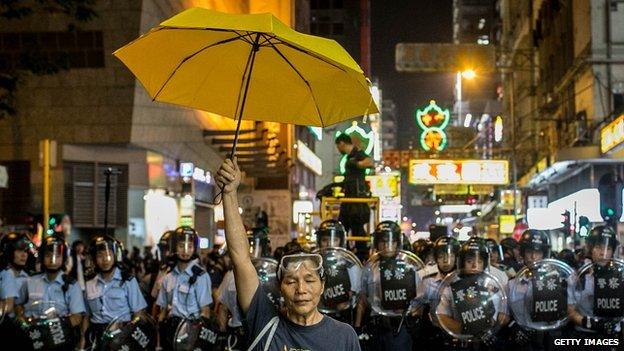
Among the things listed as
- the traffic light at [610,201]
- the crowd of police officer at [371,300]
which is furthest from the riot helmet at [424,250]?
the traffic light at [610,201]

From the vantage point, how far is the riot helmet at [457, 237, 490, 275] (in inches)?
416

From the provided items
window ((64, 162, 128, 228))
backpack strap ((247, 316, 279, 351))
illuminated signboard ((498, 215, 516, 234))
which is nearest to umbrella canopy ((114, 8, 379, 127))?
backpack strap ((247, 316, 279, 351))

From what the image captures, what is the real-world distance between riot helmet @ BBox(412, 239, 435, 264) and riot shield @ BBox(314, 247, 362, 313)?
2.34 m

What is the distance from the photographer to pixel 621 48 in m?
33.2

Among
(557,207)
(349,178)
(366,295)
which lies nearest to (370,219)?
(349,178)

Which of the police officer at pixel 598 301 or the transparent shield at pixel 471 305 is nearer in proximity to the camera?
the transparent shield at pixel 471 305

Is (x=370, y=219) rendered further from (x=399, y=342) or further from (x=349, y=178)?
(x=399, y=342)

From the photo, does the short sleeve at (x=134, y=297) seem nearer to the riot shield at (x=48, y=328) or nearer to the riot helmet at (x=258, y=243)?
the riot shield at (x=48, y=328)

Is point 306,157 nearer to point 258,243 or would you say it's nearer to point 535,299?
point 258,243

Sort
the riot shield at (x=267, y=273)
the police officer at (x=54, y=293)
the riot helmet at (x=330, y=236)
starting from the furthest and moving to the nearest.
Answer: the riot helmet at (x=330, y=236), the police officer at (x=54, y=293), the riot shield at (x=267, y=273)

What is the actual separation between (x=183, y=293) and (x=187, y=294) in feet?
0.20

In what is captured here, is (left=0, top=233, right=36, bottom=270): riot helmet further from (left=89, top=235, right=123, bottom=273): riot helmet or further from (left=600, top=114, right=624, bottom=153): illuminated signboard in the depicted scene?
(left=600, top=114, right=624, bottom=153): illuminated signboard

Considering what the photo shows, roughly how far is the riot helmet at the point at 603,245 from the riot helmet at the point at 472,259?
4.75 ft

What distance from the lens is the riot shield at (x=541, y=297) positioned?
10.8m
